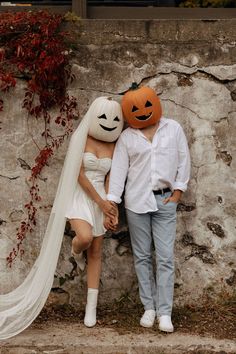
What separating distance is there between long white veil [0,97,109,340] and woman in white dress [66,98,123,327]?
2.2 inches

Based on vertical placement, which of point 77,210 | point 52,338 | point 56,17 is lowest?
point 52,338

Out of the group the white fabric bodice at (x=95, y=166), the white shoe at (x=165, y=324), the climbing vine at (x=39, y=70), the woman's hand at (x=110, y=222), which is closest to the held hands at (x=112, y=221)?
the woman's hand at (x=110, y=222)

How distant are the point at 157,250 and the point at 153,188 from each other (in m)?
0.46

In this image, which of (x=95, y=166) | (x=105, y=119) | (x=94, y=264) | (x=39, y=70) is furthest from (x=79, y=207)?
(x=39, y=70)

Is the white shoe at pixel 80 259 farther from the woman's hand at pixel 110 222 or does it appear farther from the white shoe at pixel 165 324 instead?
the white shoe at pixel 165 324

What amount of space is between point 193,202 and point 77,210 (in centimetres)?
93

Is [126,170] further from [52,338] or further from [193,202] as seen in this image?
[52,338]

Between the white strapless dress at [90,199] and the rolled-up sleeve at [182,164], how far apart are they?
0.51 metres

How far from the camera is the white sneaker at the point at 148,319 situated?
4.38 m

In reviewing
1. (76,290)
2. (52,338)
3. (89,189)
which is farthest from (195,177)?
(52,338)

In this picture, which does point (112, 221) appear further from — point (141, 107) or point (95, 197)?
point (141, 107)

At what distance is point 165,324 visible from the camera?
14.1ft

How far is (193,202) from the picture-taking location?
467 centimetres

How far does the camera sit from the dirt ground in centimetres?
439
